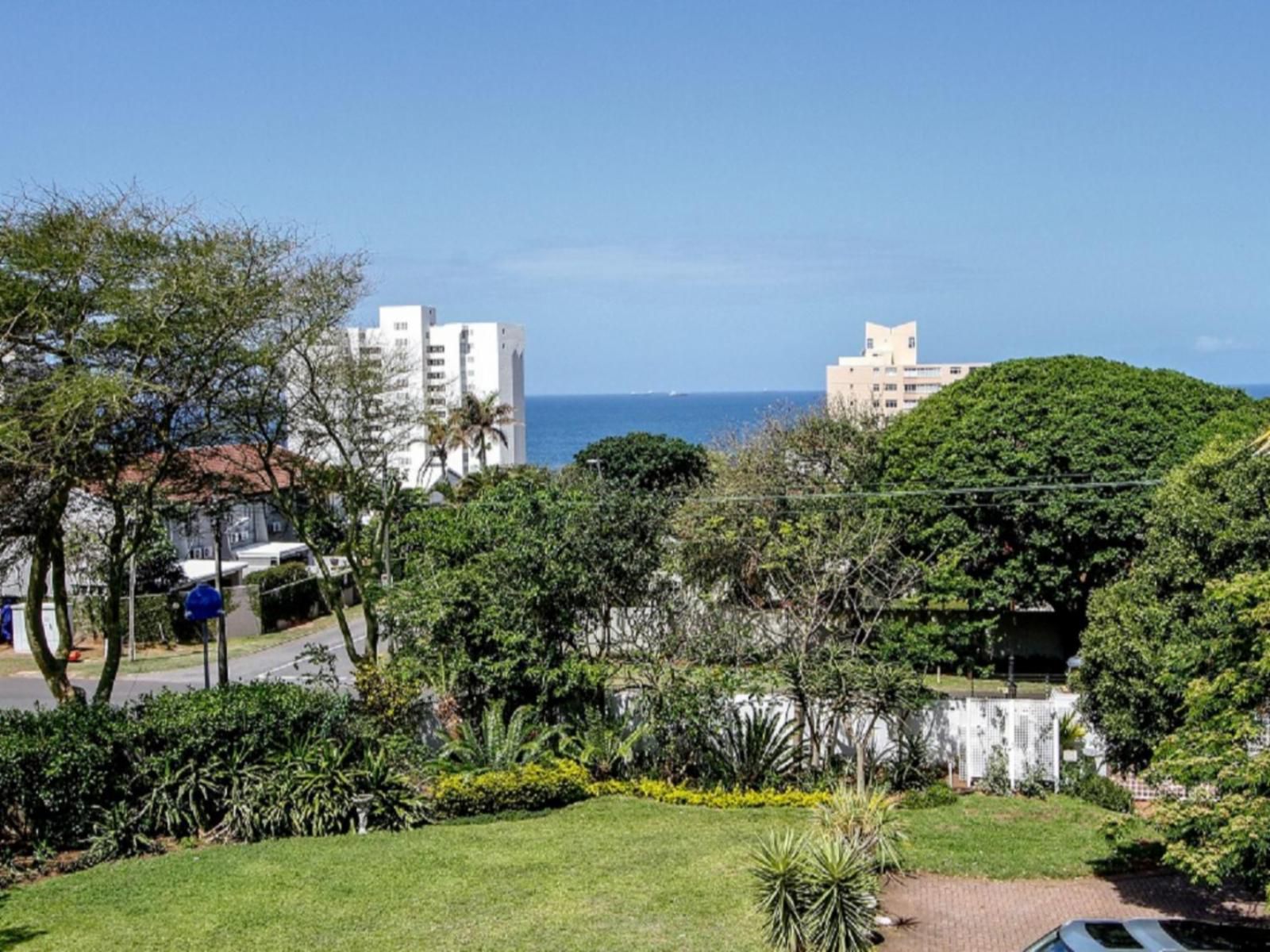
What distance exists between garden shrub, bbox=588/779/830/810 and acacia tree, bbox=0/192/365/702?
699 cm

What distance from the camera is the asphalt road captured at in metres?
27.3

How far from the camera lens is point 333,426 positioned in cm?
2319

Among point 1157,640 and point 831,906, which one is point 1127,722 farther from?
point 831,906

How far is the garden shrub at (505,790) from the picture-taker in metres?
15.8

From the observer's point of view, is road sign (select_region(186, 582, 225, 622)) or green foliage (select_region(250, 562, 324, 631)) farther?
green foliage (select_region(250, 562, 324, 631))

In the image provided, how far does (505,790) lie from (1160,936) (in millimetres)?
8909

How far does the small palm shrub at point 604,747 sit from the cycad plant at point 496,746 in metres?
0.43

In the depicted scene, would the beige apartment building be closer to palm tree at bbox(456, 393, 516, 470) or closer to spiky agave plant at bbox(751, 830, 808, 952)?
palm tree at bbox(456, 393, 516, 470)

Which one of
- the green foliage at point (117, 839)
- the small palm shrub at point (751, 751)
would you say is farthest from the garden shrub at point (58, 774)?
the small palm shrub at point (751, 751)

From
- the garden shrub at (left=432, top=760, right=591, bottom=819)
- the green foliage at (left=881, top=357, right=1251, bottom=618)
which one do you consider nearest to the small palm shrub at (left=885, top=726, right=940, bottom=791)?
the garden shrub at (left=432, top=760, right=591, bottom=819)

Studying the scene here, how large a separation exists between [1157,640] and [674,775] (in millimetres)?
7726

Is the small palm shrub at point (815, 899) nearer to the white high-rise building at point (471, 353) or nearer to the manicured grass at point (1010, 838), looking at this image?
the manicured grass at point (1010, 838)

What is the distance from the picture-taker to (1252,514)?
11773mm

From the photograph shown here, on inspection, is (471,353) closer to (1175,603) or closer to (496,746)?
(496,746)
